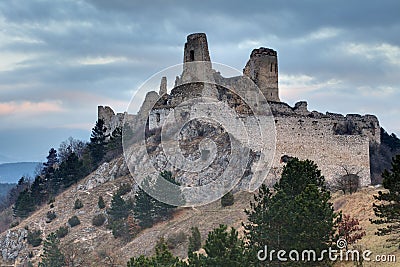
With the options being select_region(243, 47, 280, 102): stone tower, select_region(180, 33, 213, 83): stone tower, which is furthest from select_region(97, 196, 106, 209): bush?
select_region(243, 47, 280, 102): stone tower

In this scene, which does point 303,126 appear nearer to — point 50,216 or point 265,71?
point 265,71

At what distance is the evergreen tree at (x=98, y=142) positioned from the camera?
5941 cm

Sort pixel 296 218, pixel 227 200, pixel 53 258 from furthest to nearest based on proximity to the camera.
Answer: pixel 227 200 < pixel 53 258 < pixel 296 218

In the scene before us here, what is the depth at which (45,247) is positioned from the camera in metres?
41.4

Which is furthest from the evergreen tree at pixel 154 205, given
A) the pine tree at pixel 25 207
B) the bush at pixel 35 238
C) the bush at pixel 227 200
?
the pine tree at pixel 25 207

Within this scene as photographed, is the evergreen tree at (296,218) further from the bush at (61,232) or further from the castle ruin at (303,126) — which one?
the bush at (61,232)

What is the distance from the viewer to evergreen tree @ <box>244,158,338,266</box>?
864 inches

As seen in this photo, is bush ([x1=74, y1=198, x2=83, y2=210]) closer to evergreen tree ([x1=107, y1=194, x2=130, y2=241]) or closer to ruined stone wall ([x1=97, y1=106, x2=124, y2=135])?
evergreen tree ([x1=107, y1=194, x2=130, y2=241])

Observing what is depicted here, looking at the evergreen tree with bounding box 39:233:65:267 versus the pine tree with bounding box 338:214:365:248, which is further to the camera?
the evergreen tree with bounding box 39:233:65:267

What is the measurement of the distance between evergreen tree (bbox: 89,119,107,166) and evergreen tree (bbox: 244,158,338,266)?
117 feet

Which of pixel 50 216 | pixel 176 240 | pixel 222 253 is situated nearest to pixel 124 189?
pixel 50 216

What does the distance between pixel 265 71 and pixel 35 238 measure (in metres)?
22.2

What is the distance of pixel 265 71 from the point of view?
45.8m

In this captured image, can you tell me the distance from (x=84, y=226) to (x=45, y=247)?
4874 millimetres
